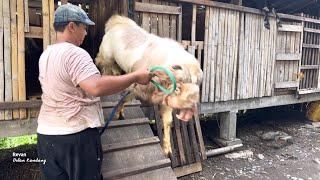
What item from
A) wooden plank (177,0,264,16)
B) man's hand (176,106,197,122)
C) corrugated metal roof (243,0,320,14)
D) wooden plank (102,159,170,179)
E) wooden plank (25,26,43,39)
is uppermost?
corrugated metal roof (243,0,320,14)

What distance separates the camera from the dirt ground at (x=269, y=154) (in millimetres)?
5715

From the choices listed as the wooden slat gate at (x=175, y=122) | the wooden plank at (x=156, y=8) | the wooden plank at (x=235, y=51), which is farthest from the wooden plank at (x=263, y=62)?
the wooden plank at (x=156, y=8)

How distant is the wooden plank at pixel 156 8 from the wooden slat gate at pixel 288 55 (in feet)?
10.8

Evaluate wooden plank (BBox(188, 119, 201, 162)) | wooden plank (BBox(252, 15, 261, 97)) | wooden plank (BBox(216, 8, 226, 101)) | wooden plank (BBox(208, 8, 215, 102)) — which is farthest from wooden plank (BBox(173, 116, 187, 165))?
wooden plank (BBox(252, 15, 261, 97))

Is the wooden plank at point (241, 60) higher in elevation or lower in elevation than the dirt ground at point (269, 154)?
higher

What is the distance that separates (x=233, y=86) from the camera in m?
6.78

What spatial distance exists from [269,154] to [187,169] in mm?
2372

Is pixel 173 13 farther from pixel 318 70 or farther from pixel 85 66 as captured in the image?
pixel 318 70

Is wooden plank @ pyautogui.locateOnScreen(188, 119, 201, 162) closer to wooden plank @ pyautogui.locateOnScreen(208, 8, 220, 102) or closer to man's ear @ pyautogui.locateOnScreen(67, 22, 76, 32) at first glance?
wooden plank @ pyautogui.locateOnScreen(208, 8, 220, 102)

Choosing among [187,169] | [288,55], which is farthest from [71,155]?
[288,55]

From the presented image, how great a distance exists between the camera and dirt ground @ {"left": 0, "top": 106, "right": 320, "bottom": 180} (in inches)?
215

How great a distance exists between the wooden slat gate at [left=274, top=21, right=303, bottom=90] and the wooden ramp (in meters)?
4.93

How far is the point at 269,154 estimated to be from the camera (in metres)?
6.80

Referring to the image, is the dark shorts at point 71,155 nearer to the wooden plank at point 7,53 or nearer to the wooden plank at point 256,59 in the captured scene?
the wooden plank at point 7,53
